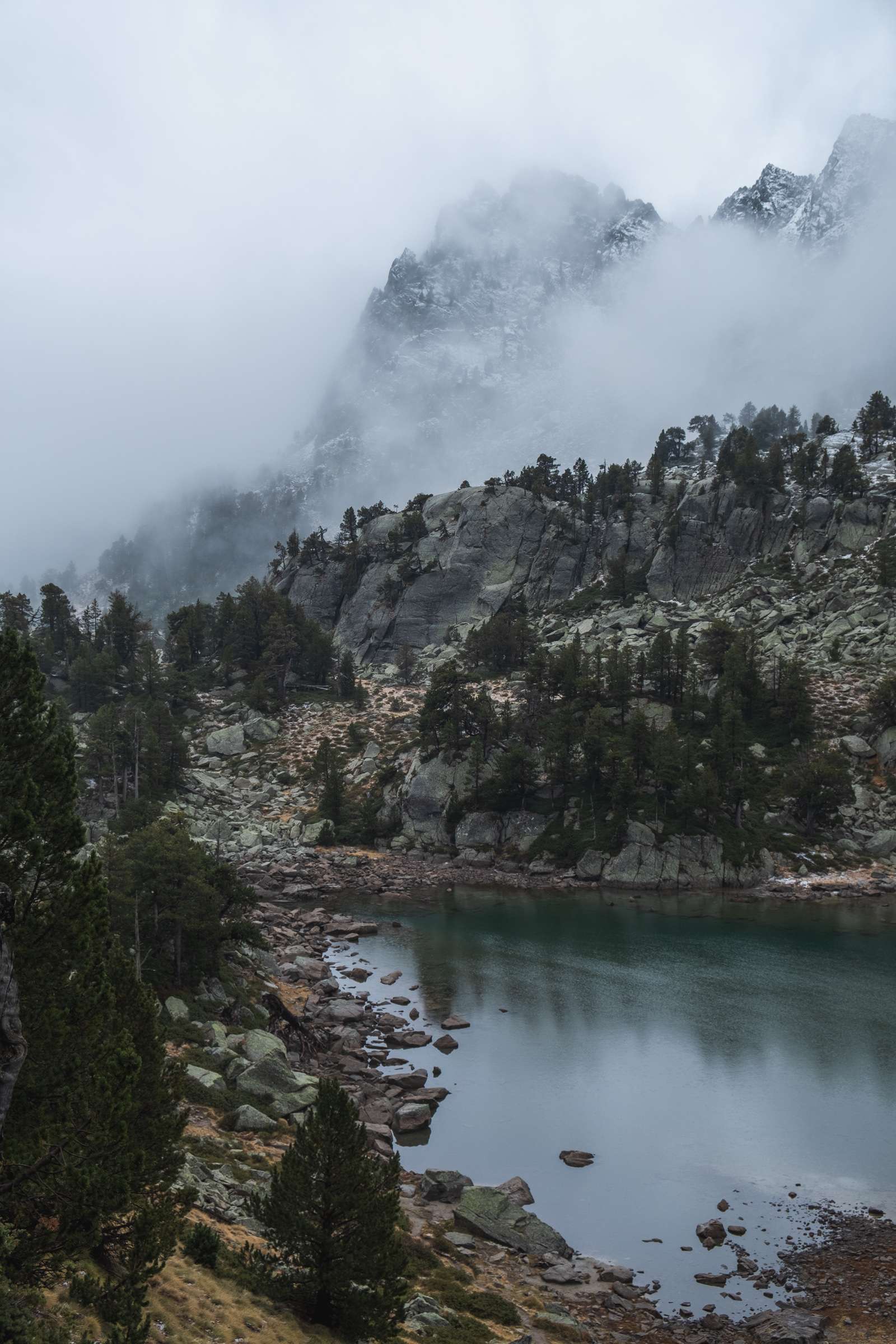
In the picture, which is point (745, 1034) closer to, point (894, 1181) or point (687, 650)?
point (894, 1181)

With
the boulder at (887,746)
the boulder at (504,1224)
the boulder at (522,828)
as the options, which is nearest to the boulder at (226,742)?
the boulder at (522,828)

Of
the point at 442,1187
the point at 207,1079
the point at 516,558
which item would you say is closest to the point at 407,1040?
the point at 207,1079

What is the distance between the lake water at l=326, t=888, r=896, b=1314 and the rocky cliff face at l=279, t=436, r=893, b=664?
94771mm

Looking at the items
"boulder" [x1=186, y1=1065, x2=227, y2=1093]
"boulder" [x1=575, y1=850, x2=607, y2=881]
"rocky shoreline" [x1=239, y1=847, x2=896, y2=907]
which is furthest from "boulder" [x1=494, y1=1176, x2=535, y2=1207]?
"boulder" [x1=575, y1=850, x2=607, y2=881]

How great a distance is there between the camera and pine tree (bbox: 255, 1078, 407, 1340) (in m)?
17.2

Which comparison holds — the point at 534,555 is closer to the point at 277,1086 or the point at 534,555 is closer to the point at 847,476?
the point at 847,476

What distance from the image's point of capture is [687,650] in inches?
4205

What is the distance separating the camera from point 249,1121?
3153cm

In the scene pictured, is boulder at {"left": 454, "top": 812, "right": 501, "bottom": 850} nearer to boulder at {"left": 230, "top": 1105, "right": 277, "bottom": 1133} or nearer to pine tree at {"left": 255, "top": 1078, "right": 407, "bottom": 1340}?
boulder at {"left": 230, "top": 1105, "right": 277, "bottom": 1133}

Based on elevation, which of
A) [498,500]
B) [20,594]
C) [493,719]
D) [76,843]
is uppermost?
[498,500]

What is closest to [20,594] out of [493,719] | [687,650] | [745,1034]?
[493,719]

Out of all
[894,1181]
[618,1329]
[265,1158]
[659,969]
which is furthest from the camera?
[659,969]

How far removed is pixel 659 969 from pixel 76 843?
51.4 meters

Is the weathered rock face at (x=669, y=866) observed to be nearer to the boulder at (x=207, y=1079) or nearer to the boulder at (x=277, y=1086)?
the boulder at (x=277, y=1086)
